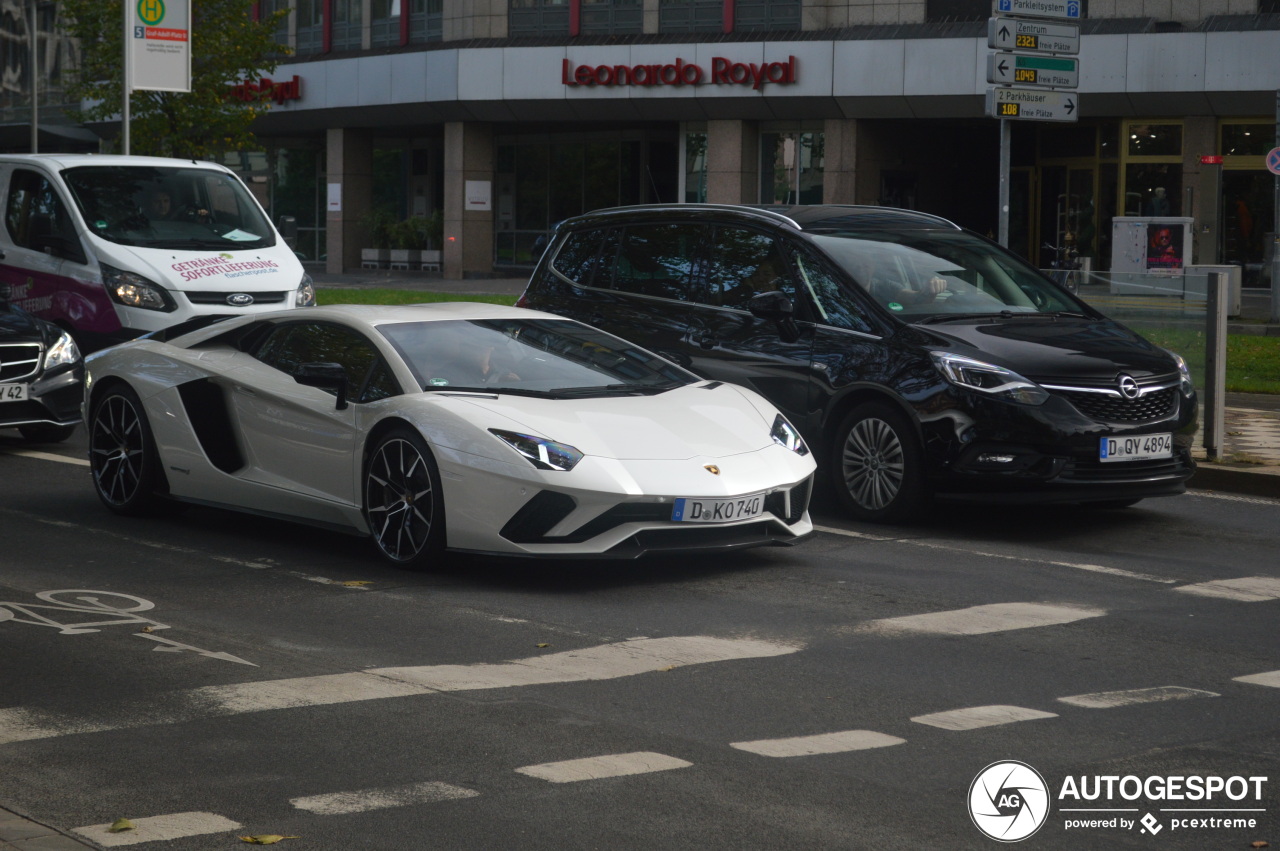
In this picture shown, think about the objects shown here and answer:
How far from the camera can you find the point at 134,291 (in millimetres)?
15094

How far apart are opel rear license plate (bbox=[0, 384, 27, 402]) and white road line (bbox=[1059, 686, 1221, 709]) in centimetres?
864

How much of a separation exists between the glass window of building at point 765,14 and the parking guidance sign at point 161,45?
1795cm

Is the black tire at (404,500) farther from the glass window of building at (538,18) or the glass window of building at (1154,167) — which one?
the glass window of building at (538,18)

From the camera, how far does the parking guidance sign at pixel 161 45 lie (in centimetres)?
2258

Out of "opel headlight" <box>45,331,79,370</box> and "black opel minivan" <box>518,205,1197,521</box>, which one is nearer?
"black opel minivan" <box>518,205,1197,521</box>

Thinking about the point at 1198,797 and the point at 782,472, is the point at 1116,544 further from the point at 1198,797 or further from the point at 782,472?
the point at 1198,797

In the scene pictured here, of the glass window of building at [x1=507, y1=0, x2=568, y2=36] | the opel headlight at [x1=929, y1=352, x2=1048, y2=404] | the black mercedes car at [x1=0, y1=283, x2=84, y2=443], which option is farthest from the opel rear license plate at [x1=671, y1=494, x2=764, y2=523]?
the glass window of building at [x1=507, y1=0, x2=568, y2=36]

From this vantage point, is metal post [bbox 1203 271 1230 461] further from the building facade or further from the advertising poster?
the building facade

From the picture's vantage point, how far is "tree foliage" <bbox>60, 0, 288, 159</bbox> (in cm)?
2859

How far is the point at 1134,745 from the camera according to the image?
5270mm

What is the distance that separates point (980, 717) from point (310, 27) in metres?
43.9

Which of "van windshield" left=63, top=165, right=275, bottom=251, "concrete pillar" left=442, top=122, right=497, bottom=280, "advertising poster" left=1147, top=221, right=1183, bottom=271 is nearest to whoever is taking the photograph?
"van windshield" left=63, top=165, right=275, bottom=251

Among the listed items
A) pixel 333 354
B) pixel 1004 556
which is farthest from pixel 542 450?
pixel 1004 556

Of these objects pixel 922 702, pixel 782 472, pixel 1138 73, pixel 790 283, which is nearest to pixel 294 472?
pixel 782 472
